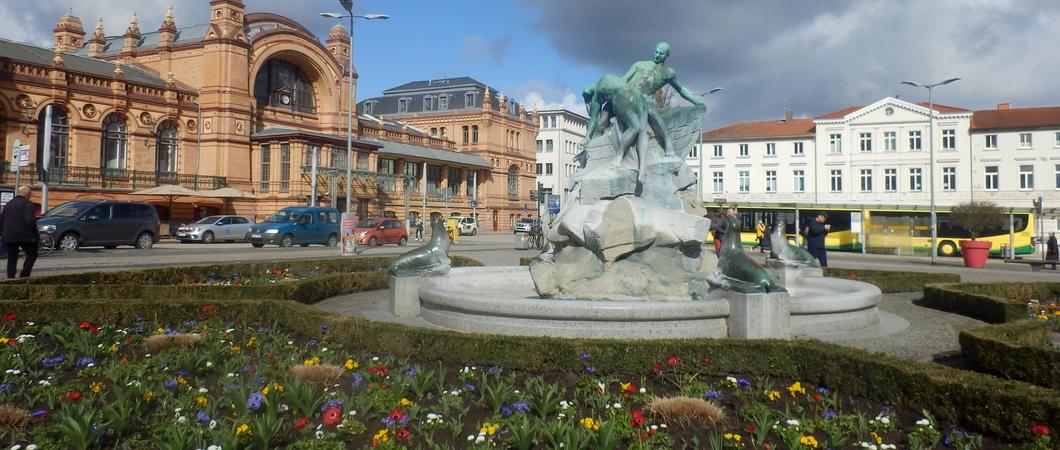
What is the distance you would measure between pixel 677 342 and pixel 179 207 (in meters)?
39.0

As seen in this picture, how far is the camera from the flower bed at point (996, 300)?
9.00m

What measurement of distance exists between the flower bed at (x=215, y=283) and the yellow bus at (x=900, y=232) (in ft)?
80.0

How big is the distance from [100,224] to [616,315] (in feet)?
74.6

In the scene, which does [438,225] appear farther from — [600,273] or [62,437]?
[62,437]

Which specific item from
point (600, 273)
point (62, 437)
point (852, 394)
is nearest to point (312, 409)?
point (62, 437)

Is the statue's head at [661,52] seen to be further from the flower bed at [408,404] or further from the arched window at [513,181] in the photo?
the arched window at [513,181]

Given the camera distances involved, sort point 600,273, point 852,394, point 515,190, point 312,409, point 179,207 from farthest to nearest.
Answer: point 515,190, point 179,207, point 600,273, point 852,394, point 312,409

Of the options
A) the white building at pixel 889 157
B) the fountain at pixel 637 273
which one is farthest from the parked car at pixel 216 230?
the white building at pixel 889 157

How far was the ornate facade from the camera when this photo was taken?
3406 centimetres

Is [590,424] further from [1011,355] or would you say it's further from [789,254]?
[789,254]

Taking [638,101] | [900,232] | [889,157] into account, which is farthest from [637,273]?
[889,157]

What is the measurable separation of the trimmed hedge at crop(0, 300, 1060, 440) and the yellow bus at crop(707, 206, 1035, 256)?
A: 28.7 meters

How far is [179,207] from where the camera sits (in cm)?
3819

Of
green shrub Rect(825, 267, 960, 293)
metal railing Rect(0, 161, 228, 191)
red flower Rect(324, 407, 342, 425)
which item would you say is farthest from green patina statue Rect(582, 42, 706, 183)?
metal railing Rect(0, 161, 228, 191)
